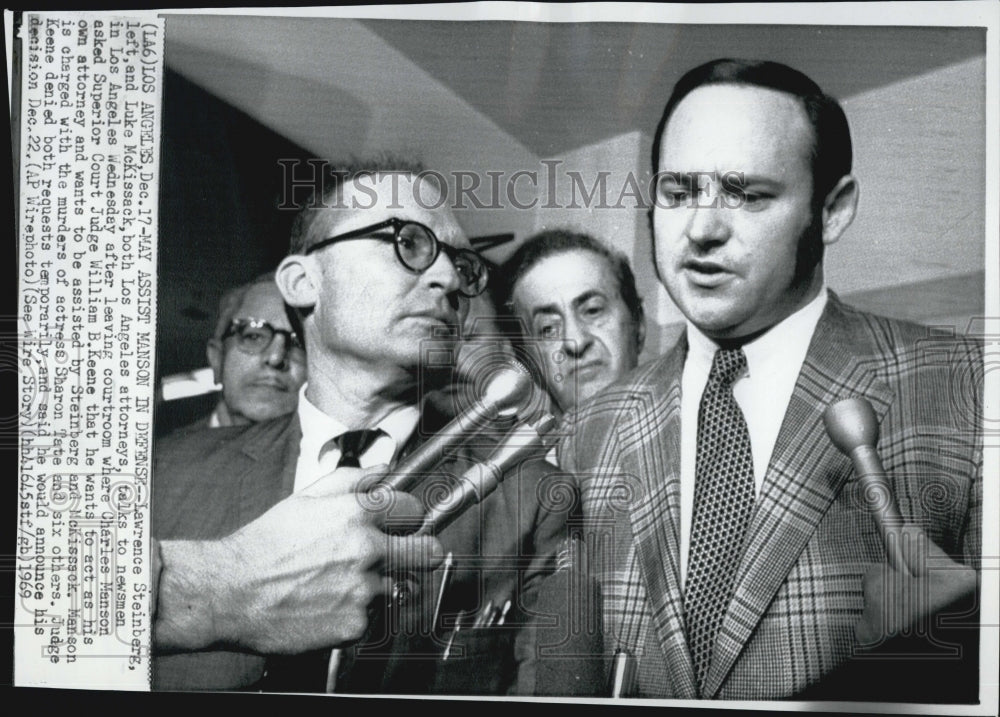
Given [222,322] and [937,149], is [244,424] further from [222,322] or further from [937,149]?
[937,149]

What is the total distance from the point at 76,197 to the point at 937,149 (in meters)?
0.87

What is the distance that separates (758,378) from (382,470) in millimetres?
384

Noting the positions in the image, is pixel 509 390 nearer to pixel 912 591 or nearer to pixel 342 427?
pixel 342 427

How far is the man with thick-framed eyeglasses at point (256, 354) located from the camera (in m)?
0.85

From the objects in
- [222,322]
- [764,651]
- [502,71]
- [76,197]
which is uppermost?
[502,71]

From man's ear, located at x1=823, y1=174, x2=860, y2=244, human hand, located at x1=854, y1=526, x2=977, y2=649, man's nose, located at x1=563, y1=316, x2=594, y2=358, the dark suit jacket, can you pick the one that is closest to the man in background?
man's nose, located at x1=563, y1=316, x2=594, y2=358

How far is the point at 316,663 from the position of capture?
854mm

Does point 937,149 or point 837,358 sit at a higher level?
point 937,149

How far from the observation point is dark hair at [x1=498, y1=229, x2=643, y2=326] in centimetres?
86

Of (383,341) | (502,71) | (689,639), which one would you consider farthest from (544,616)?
(502,71)

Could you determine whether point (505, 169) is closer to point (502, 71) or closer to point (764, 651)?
point (502, 71)

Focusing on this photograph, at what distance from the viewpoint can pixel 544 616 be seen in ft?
2.81

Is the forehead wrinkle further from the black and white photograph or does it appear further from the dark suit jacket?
the dark suit jacket

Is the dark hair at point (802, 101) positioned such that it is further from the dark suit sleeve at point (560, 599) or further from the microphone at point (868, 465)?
the dark suit sleeve at point (560, 599)
